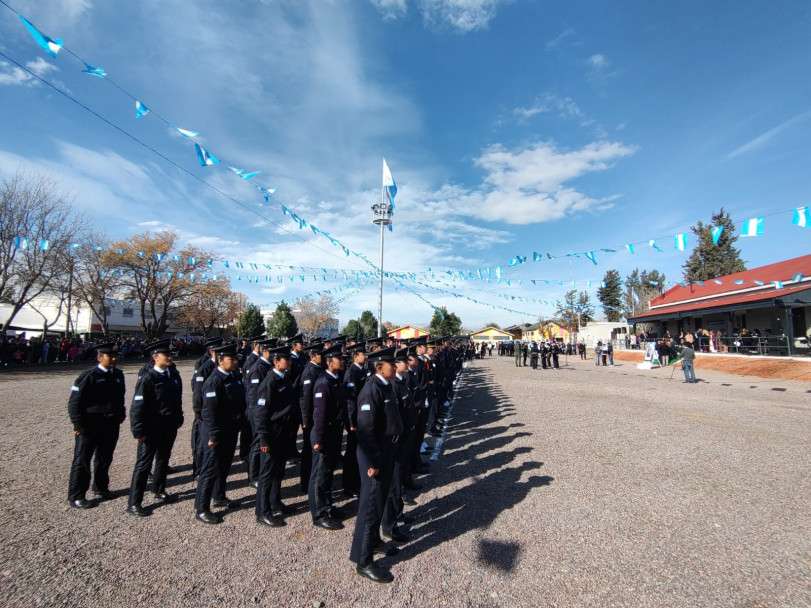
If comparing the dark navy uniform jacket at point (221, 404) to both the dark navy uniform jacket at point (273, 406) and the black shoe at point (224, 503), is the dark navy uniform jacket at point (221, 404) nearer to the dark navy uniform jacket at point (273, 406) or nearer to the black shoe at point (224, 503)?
the dark navy uniform jacket at point (273, 406)

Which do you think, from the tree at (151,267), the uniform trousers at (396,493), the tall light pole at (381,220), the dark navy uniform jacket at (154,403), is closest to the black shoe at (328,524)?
the uniform trousers at (396,493)

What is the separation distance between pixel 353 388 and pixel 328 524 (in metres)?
1.62

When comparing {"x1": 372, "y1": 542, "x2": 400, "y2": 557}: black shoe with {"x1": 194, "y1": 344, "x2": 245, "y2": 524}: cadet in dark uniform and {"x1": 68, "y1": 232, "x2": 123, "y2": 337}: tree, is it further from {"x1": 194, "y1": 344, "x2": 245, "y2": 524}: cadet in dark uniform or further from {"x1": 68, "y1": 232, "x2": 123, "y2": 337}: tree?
{"x1": 68, "y1": 232, "x2": 123, "y2": 337}: tree

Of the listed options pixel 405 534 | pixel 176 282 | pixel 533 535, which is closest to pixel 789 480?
pixel 533 535

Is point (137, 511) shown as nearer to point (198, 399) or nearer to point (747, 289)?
point (198, 399)

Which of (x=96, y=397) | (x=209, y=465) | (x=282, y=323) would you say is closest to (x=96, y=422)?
(x=96, y=397)

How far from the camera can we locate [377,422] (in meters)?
3.66

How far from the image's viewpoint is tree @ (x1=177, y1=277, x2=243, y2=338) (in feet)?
123

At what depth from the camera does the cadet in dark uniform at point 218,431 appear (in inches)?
172

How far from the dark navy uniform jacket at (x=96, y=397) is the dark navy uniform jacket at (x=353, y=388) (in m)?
2.68

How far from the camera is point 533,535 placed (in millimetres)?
4070

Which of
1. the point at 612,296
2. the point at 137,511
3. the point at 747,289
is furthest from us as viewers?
the point at 612,296

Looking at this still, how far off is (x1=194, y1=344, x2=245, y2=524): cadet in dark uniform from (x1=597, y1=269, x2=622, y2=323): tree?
3295 inches

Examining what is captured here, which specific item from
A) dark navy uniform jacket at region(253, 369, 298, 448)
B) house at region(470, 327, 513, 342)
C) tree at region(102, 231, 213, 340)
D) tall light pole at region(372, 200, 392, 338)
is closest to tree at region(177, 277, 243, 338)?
tree at region(102, 231, 213, 340)
